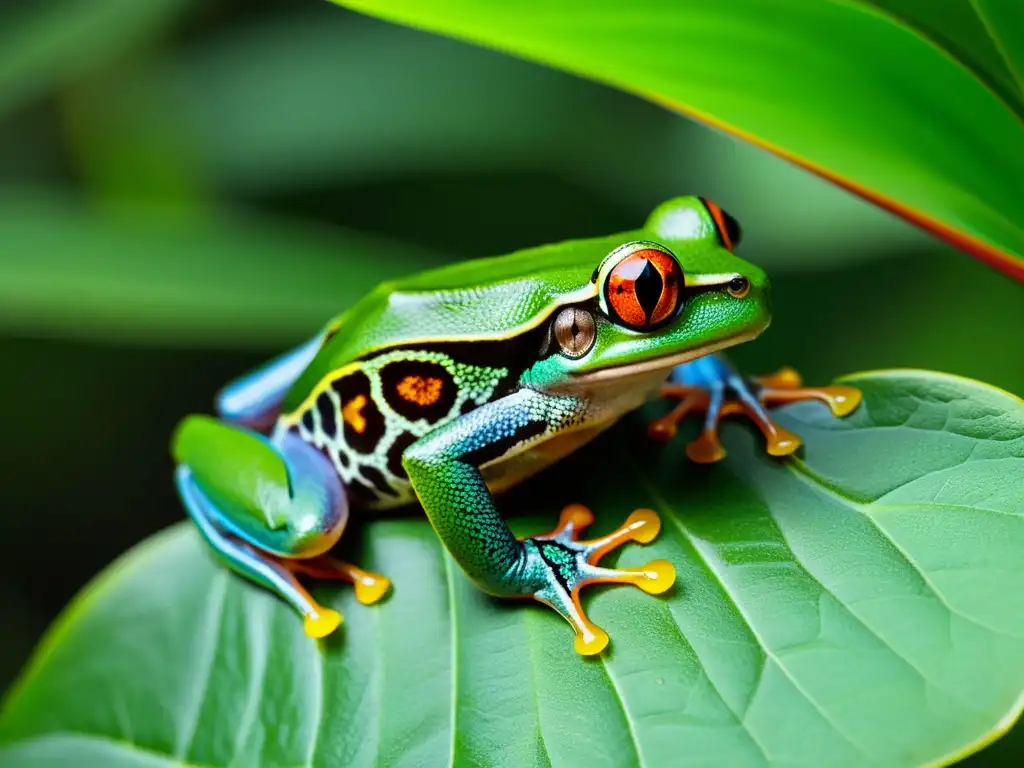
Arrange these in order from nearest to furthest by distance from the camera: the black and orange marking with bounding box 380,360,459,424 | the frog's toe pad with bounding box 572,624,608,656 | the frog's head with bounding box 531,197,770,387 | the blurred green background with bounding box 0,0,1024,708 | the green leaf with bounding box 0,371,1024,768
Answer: the green leaf with bounding box 0,371,1024,768 < the frog's toe pad with bounding box 572,624,608,656 < the frog's head with bounding box 531,197,770,387 < the black and orange marking with bounding box 380,360,459,424 < the blurred green background with bounding box 0,0,1024,708

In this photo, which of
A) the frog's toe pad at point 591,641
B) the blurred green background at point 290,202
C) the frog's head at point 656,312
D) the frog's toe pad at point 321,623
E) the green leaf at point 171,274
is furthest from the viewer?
the blurred green background at point 290,202

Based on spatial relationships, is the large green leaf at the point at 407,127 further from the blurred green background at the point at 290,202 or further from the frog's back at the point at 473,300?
the frog's back at the point at 473,300

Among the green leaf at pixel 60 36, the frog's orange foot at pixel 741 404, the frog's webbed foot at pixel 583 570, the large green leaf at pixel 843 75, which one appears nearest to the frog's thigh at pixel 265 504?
the frog's webbed foot at pixel 583 570

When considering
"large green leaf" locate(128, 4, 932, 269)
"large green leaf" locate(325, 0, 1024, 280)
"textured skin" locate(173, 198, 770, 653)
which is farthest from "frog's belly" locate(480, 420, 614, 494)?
"large green leaf" locate(128, 4, 932, 269)

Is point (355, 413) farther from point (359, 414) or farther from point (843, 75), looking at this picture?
point (843, 75)

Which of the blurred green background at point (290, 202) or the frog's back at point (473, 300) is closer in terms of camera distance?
the frog's back at point (473, 300)

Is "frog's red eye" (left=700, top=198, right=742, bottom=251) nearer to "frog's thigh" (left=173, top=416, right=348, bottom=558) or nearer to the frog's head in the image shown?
the frog's head
